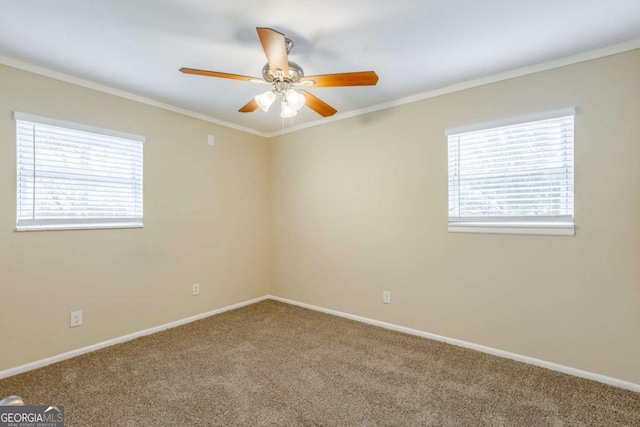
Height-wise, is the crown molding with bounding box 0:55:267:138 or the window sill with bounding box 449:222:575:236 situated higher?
the crown molding with bounding box 0:55:267:138

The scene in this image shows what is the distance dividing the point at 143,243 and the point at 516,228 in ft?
10.8

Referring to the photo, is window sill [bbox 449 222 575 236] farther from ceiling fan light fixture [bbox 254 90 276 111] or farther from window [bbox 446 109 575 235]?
ceiling fan light fixture [bbox 254 90 276 111]

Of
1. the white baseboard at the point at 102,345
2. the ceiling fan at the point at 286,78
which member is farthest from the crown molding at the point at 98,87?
the white baseboard at the point at 102,345

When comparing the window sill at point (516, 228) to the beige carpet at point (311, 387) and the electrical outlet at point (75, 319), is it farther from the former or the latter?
the electrical outlet at point (75, 319)

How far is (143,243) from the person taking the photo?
3.00m

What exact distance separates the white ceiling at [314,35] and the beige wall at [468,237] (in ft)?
1.15

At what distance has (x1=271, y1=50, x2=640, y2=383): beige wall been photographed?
2.10 meters

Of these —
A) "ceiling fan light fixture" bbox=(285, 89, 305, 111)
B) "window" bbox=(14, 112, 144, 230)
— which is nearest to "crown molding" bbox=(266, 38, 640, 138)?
"ceiling fan light fixture" bbox=(285, 89, 305, 111)

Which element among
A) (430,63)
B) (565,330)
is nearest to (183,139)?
(430,63)

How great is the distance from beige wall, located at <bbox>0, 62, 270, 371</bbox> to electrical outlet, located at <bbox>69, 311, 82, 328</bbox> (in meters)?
0.03

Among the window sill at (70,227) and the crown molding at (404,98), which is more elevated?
the crown molding at (404,98)

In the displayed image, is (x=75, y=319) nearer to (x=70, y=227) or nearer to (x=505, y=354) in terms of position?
(x=70, y=227)

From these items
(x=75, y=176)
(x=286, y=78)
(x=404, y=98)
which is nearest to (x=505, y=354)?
(x=404, y=98)

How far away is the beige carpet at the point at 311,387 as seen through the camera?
181cm
